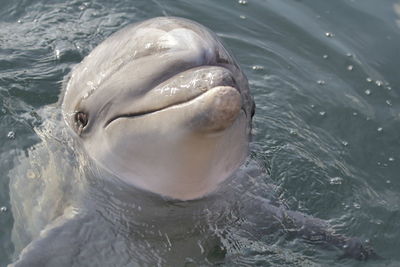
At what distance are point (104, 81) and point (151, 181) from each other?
99 cm

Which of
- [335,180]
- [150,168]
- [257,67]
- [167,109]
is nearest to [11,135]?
[150,168]

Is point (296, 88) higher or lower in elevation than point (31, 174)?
lower

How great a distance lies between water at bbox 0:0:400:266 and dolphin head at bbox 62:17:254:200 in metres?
1.53

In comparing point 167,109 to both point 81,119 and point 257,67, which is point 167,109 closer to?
point 81,119

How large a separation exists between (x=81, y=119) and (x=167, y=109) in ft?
5.23

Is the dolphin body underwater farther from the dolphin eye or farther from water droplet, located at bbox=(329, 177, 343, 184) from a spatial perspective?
water droplet, located at bbox=(329, 177, 343, 184)

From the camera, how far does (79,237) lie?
5.94 metres

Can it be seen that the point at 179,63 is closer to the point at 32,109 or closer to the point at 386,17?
the point at 32,109

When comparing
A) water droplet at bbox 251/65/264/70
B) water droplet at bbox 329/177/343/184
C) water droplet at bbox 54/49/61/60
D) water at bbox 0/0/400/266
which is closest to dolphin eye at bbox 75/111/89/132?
water at bbox 0/0/400/266

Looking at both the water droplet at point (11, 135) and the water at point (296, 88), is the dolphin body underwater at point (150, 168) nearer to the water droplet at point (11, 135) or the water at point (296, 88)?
the water at point (296, 88)

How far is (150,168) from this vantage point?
5.47m

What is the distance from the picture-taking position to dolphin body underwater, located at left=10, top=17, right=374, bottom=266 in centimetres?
499

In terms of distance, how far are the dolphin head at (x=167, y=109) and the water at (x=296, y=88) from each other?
1528 mm

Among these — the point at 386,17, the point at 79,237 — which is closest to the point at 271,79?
the point at 386,17
